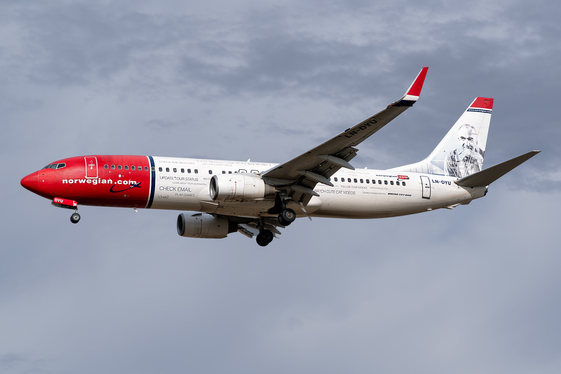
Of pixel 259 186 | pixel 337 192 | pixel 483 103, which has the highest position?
pixel 483 103

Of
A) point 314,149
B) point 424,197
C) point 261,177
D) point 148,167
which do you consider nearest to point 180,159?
point 148,167

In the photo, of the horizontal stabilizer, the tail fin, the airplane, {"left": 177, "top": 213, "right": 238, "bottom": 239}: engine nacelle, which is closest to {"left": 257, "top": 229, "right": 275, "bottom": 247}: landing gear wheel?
the airplane

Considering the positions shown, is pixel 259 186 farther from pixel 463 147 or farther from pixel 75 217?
pixel 463 147

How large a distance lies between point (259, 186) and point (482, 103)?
19.3m

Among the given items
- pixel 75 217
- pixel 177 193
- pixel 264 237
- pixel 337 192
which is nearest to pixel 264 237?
pixel 264 237

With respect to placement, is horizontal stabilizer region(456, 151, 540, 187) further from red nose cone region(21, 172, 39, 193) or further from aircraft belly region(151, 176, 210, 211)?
red nose cone region(21, 172, 39, 193)

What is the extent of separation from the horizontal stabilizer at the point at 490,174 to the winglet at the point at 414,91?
8.89m

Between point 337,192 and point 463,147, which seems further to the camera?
point 463,147

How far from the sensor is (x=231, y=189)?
40000mm

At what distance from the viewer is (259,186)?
40.9 meters

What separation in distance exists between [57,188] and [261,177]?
10.7 metres

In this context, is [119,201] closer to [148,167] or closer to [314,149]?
[148,167]

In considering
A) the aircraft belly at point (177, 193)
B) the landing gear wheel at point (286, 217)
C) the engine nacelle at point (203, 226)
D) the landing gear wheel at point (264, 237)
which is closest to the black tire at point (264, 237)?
the landing gear wheel at point (264, 237)

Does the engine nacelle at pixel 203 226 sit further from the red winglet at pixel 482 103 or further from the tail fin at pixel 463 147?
the red winglet at pixel 482 103
